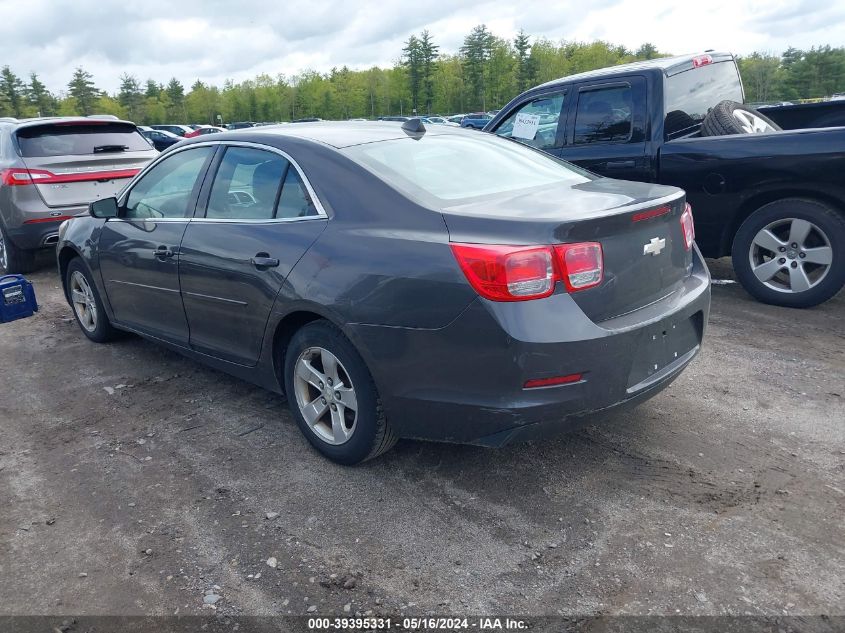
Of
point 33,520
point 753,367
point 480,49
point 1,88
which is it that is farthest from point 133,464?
point 1,88

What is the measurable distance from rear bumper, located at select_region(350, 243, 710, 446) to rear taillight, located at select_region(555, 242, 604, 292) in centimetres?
8

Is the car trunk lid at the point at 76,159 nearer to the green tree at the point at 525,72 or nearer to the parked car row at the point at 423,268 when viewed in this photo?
the parked car row at the point at 423,268

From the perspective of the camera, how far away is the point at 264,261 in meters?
3.47

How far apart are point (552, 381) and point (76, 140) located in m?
7.38

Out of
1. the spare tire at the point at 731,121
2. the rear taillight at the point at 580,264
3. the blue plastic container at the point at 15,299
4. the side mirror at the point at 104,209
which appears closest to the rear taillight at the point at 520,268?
the rear taillight at the point at 580,264

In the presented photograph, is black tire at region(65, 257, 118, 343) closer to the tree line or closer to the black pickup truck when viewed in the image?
the black pickup truck

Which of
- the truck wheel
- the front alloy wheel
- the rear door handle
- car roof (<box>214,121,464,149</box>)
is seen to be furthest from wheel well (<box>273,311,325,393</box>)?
the truck wheel

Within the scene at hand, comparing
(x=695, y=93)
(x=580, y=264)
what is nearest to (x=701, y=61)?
(x=695, y=93)

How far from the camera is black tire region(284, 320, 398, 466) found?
10.3 feet

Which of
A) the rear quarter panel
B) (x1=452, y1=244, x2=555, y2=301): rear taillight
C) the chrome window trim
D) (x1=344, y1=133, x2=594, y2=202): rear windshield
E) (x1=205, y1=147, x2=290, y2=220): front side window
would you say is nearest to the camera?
(x1=452, y1=244, x2=555, y2=301): rear taillight

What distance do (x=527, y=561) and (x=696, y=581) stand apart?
0.61 m

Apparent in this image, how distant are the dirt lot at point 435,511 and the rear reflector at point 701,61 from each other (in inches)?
126

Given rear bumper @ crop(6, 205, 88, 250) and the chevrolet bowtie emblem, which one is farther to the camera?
rear bumper @ crop(6, 205, 88, 250)

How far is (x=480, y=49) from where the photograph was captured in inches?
3612
